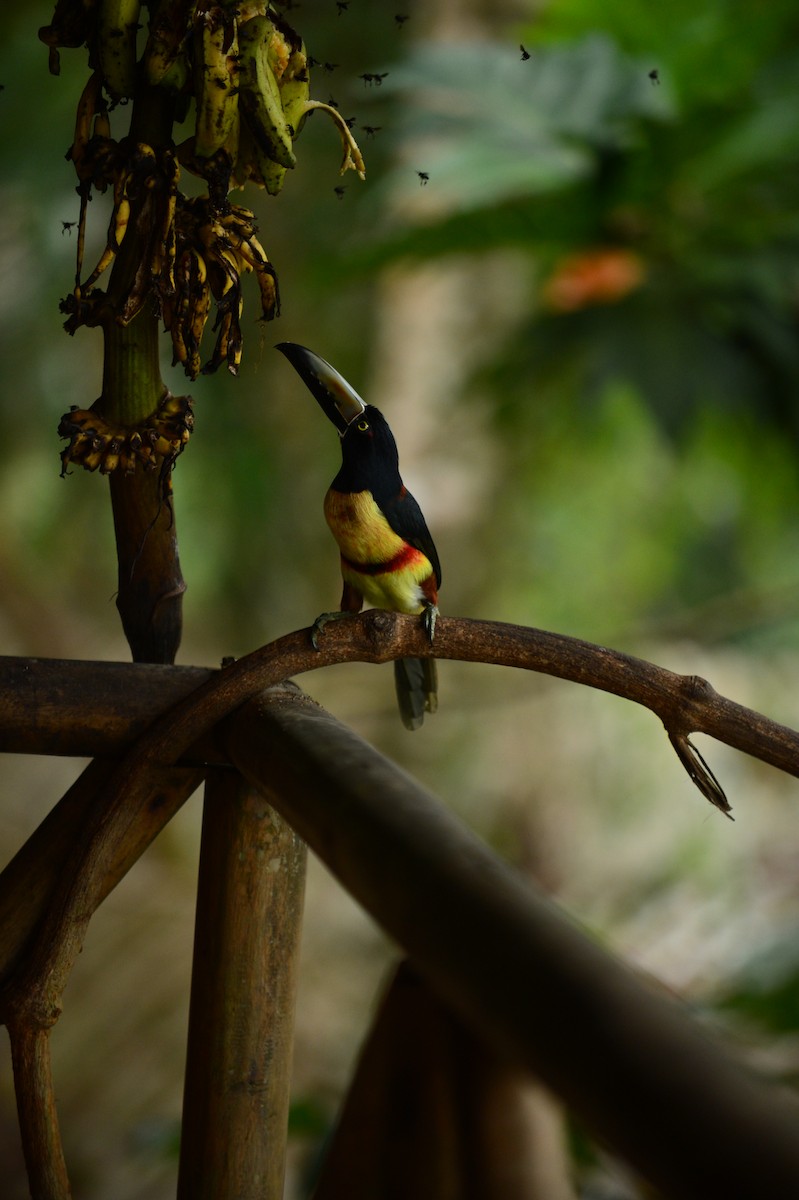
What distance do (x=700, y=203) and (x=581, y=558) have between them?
1430mm

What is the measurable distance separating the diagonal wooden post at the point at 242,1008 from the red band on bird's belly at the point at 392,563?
19 centimetres

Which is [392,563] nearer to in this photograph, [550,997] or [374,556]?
[374,556]

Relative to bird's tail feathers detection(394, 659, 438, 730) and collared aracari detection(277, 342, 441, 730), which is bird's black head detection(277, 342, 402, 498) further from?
bird's tail feathers detection(394, 659, 438, 730)

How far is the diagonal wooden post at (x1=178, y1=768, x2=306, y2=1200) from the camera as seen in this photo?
20.7 inches

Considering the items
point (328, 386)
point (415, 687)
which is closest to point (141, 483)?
point (328, 386)

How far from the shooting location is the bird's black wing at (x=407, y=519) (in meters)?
0.66

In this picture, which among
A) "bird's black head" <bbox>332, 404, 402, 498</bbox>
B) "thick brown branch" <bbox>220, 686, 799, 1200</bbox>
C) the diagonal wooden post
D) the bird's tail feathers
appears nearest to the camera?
"thick brown branch" <bbox>220, 686, 799, 1200</bbox>

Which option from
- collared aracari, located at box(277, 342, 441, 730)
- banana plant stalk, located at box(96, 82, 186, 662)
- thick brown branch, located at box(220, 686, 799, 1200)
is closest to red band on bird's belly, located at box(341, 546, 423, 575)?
collared aracari, located at box(277, 342, 441, 730)

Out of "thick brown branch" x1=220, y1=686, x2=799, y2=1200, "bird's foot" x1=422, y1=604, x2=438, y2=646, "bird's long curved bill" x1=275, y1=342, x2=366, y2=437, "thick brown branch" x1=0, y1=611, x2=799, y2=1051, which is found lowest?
"thick brown branch" x1=220, y1=686, x2=799, y2=1200

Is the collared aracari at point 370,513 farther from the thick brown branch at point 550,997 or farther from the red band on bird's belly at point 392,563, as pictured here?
the thick brown branch at point 550,997

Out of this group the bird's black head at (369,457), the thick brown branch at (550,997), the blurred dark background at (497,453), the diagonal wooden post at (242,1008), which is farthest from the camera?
the blurred dark background at (497,453)

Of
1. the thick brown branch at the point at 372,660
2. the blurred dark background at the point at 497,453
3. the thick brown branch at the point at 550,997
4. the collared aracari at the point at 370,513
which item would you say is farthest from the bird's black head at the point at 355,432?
the blurred dark background at the point at 497,453

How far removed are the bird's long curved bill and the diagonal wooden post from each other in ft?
0.70

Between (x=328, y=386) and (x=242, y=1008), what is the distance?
1.06ft
